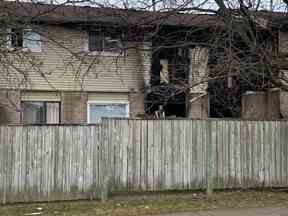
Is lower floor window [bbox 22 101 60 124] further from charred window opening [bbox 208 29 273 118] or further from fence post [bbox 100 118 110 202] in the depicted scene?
fence post [bbox 100 118 110 202]

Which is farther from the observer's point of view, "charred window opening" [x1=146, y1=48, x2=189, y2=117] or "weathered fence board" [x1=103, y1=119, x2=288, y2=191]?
"charred window opening" [x1=146, y1=48, x2=189, y2=117]

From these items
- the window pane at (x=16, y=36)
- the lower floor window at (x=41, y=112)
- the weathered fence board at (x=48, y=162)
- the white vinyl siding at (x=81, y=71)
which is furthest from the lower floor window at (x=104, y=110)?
the window pane at (x=16, y=36)

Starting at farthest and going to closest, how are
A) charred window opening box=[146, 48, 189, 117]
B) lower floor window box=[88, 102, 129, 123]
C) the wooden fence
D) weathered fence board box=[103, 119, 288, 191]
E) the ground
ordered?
lower floor window box=[88, 102, 129, 123] → charred window opening box=[146, 48, 189, 117] → weathered fence board box=[103, 119, 288, 191] → the wooden fence → the ground

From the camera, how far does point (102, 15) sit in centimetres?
1380

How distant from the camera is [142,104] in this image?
63.7 feet

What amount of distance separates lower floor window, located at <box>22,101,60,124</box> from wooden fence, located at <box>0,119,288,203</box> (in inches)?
308

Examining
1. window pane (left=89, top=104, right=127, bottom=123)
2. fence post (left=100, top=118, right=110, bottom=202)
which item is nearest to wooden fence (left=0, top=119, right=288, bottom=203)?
fence post (left=100, top=118, right=110, bottom=202)

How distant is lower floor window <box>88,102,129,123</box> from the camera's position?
19.0 m

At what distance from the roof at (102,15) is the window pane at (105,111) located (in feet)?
12.0

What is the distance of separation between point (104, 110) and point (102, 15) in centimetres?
599

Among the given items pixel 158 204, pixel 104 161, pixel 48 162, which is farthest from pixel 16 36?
pixel 158 204

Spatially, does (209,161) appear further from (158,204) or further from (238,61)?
(238,61)

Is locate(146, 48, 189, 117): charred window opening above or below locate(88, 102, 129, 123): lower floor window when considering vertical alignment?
above

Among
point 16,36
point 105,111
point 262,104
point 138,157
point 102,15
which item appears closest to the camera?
point 16,36
